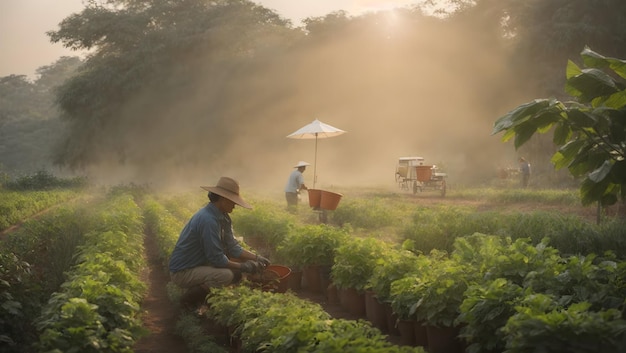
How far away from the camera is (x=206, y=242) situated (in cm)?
723

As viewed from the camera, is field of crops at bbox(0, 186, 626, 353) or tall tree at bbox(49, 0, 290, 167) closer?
field of crops at bbox(0, 186, 626, 353)

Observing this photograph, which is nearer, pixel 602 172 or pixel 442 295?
pixel 602 172

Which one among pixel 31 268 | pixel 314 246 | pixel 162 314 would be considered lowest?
pixel 162 314

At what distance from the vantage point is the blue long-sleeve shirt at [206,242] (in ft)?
23.6

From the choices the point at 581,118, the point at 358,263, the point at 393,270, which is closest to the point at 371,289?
the point at 358,263

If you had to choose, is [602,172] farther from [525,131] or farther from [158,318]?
[158,318]

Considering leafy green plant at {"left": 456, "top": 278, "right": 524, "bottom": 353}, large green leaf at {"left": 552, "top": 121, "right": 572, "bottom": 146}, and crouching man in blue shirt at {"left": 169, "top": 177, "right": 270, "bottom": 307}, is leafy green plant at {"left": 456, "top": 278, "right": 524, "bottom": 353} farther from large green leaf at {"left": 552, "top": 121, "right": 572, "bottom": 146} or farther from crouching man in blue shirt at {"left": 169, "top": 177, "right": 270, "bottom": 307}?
crouching man in blue shirt at {"left": 169, "top": 177, "right": 270, "bottom": 307}

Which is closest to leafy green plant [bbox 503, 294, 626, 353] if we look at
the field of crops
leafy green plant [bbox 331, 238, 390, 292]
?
the field of crops

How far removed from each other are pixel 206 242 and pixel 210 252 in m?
0.13

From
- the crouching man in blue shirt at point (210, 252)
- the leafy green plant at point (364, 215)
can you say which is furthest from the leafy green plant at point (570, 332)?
the leafy green plant at point (364, 215)

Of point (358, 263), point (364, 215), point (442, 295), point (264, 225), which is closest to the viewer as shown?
point (442, 295)

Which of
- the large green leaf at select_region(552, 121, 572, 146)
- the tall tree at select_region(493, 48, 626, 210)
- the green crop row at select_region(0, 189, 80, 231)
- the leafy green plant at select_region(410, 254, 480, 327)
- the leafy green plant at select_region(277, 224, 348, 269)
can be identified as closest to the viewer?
the tall tree at select_region(493, 48, 626, 210)

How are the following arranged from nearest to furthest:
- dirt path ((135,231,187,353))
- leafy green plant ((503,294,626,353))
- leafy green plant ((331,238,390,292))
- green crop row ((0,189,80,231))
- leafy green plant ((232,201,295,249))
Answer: leafy green plant ((503,294,626,353))
dirt path ((135,231,187,353))
leafy green plant ((331,238,390,292))
leafy green plant ((232,201,295,249))
green crop row ((0,189,80,231))

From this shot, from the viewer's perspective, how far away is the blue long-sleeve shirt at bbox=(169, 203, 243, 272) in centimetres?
721
